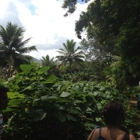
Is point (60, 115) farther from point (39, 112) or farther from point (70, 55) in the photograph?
point (70, 55)

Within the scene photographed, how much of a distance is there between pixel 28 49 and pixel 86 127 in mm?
25597

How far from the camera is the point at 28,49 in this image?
90.3 ft

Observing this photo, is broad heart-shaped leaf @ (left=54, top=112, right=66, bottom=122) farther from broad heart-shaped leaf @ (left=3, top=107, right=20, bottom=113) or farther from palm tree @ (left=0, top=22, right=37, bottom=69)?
palm tree @ (left=0, top=22, right=37, bottom=69)

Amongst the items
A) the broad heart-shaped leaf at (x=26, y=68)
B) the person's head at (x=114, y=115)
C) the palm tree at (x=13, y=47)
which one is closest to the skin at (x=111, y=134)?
the person's head at (x=114, y=115)

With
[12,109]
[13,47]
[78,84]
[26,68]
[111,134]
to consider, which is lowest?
[111,134]

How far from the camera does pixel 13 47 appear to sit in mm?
26547

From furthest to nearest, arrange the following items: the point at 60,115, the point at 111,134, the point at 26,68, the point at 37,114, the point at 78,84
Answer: the point at 78,84
the point at 26,68
the point at 60,115
the point at 37,114
the point at 111,134

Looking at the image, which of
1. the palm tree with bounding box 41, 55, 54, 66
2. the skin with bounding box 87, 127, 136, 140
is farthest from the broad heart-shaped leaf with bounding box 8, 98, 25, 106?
the palm tree with bounding box 41, 55, 54, 66

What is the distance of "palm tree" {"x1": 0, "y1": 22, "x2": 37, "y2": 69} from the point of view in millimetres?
25359

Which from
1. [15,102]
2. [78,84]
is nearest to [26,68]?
[15,102]

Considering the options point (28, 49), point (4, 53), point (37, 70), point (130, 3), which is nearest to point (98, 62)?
point (28, 49)

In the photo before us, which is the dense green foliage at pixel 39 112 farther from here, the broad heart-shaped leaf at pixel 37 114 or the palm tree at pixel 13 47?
the palm tree at pixel 13 47

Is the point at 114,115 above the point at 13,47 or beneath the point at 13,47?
beneath

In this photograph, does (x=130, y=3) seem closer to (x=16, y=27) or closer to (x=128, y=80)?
(x=128, y=80)
